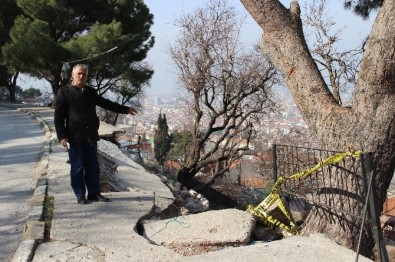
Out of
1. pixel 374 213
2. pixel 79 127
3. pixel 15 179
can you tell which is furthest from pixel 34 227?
pixel 374 213

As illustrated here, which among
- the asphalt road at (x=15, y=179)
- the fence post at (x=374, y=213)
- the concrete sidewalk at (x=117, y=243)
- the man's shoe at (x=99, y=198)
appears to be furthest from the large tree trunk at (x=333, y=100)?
the asphalt road at (x=15, y=179)

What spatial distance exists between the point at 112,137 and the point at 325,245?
958cm

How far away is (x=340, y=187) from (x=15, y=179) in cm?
→ 501

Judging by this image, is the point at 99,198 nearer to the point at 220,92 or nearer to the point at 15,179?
the point at 15,179

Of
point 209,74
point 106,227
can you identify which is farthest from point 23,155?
point 209,74

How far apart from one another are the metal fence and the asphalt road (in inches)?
113

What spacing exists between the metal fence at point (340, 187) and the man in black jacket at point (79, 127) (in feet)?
7.15

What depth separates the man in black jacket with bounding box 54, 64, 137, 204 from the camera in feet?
15.7

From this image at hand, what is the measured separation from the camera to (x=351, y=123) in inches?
164

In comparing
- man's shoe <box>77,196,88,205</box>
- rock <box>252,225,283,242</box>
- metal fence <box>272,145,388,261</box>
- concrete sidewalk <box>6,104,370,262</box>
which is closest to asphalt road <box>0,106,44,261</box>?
concrete sidewalk <box>6,104,370,262</box>

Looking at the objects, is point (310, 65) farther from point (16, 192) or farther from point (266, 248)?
point (16, 192)

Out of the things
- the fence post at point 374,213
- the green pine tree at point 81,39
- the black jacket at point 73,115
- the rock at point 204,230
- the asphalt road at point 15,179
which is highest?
the green pine tree at point 81,39

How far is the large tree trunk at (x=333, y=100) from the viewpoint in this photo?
4.01m

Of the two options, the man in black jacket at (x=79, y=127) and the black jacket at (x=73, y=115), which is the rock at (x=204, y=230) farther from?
the black jacket at (x=73, y=115)
